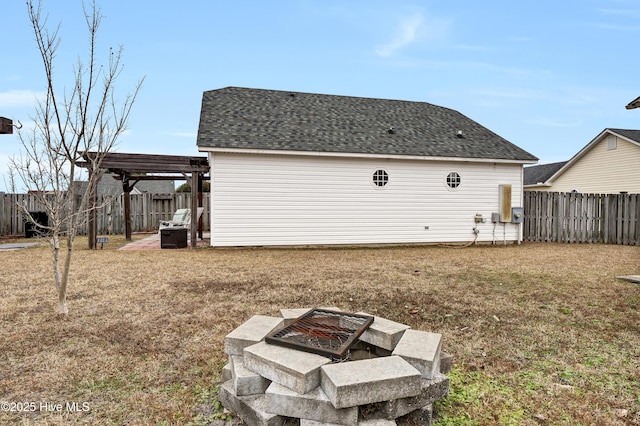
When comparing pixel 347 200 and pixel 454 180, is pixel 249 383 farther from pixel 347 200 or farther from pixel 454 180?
pixel 454 180

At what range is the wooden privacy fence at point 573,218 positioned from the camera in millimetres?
13094

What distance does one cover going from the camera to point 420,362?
84.5 inches

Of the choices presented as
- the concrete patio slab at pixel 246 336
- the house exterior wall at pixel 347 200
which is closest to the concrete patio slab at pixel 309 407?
the concrete patio slab at pixel 246 336

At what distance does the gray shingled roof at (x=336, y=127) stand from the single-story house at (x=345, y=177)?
4 cm

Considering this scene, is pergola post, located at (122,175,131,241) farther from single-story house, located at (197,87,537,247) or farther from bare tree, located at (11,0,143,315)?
bare tree, located at (11,0,143,315)

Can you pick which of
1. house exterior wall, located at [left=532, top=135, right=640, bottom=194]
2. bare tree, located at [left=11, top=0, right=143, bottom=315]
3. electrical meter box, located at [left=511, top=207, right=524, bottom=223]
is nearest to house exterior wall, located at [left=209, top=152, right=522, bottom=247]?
electrical meter box, located at [left=511, top=207, right=524, bottom=223]

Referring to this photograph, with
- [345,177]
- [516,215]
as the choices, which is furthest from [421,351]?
[516,215]

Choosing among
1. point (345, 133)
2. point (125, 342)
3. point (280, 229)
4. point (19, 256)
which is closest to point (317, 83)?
point (345, 133)

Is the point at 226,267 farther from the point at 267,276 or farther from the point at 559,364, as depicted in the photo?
the point at 559,364

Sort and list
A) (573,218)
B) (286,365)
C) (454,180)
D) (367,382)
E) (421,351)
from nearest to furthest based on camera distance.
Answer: (367,382), (286,365), (421,351), (454,180), (573,218)

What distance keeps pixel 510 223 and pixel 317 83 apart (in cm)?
1182

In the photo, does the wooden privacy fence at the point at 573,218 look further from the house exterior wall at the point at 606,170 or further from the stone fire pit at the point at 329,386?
the stone fire pit at the point at 329,386

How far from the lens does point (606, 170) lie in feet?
58.2

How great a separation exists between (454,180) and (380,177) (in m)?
2.60
